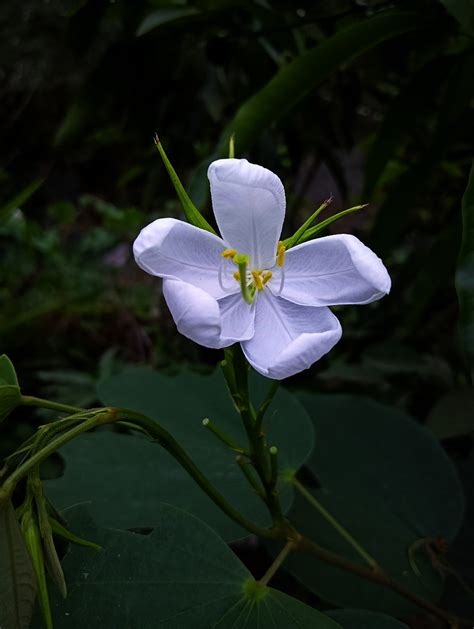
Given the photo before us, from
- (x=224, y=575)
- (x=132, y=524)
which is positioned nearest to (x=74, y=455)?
(x=132, y=524)

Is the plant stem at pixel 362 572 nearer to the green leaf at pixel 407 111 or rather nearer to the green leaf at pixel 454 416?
the green leaf at pixel 454 416

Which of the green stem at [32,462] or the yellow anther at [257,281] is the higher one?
the green stem at [32,462]

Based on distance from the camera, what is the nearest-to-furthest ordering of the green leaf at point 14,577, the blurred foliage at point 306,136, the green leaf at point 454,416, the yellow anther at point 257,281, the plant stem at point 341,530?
1. the green leaf at point 14,577
2. the yellow anther at point 257,281
3. the plant stem at point 341,530
4. the blurred foliage at point 306,136
5. the green leaf at point 454,416

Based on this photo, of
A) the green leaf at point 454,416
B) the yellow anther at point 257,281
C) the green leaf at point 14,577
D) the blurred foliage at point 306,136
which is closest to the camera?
the green leaf at point 14,577

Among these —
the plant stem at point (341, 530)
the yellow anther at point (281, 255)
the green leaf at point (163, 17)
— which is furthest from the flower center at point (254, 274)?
the green leaf at point (163, 17)

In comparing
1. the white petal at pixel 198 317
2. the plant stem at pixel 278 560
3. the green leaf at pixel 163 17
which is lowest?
the plant stem at pixel 278 560

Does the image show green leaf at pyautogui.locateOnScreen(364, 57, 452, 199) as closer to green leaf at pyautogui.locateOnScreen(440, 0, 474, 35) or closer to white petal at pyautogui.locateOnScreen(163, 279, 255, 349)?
green leaf at pyautogui.locateOnScreen(440, 0, 474, 35)

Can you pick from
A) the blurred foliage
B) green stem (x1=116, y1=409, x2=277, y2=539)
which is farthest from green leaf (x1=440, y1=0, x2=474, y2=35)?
green stem (x1=116, y1=409, x2=277, y2=539)
